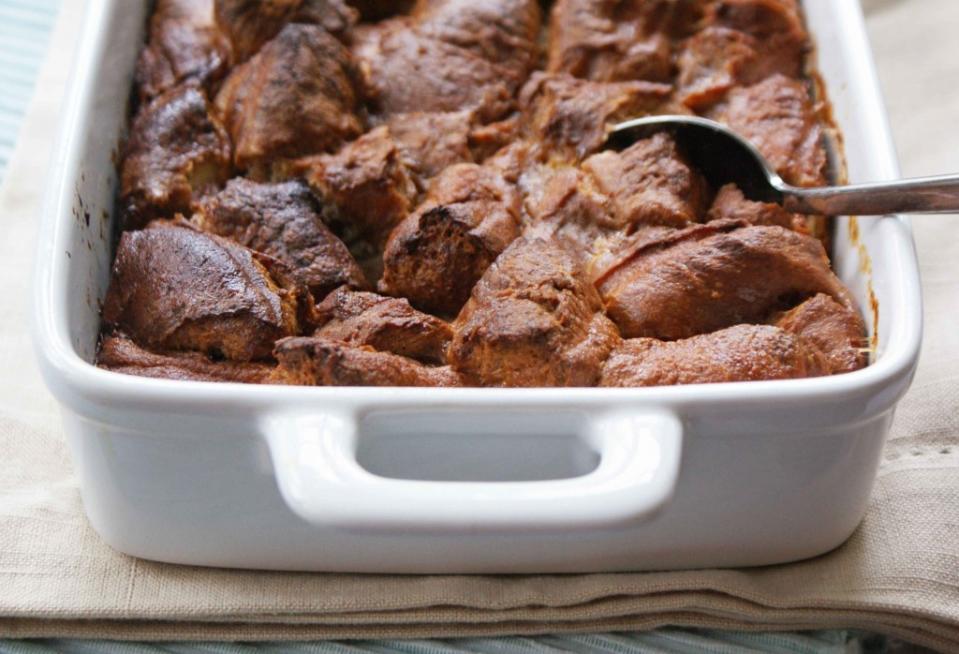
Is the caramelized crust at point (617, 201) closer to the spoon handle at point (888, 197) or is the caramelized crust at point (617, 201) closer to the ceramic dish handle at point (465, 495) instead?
the spoon handle at point (888, 197)

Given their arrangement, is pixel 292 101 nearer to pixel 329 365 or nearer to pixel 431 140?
pixel 431 140

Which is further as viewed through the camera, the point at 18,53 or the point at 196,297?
the point at 18,53

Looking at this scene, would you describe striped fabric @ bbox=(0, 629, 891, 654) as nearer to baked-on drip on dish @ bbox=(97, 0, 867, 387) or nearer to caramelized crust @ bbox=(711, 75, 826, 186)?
baked-on drip on dish @ bbox=(97, 0, 867, 387)

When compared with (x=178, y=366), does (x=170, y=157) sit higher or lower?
higher

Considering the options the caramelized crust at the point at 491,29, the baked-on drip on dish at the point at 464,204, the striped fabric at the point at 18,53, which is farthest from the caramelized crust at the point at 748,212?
the striped fabric at the point at 18,53

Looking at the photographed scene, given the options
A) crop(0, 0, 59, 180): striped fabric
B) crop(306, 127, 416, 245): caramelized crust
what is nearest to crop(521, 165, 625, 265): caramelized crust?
crop(306, 127, 416, 245): caramelized crust

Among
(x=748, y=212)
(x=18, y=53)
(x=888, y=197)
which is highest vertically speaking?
(x=888, y=197)

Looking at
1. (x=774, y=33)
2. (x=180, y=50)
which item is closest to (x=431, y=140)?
(x=180, y=50)
